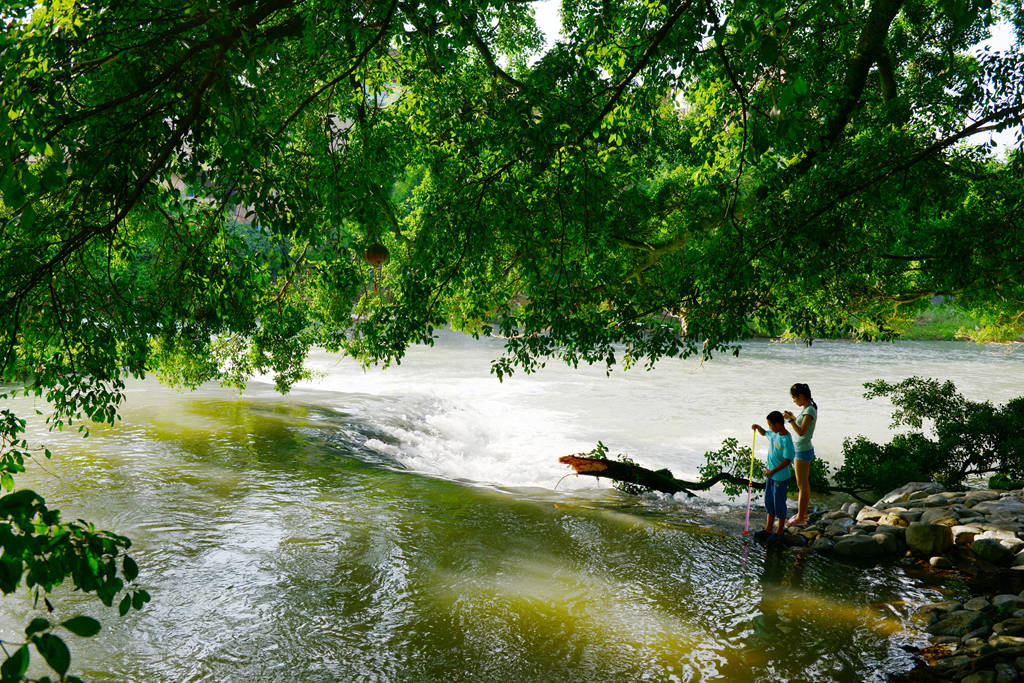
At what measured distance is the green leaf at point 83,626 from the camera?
1.50m

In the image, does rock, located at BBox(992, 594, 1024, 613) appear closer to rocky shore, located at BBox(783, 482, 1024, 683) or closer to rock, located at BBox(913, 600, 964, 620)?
rocky shore, located at BBox(783, 482, 1024, 683)

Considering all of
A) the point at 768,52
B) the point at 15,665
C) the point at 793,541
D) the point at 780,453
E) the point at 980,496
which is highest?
the point at 768,52

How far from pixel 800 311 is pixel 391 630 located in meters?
5.36

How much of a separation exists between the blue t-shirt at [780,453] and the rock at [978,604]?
2.15m

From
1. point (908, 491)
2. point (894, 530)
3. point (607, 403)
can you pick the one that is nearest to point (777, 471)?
point (894, 530)

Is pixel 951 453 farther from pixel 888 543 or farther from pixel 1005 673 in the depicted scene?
pixel 1005 673

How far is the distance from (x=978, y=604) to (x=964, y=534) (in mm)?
1897

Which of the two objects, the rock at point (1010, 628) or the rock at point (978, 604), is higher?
the rock at point (1010, 628)

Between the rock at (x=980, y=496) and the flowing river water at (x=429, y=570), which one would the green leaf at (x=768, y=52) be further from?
the rock at (x=980, y=496)

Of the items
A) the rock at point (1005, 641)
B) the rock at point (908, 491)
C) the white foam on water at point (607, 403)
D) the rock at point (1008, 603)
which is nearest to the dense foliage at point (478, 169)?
the rock at point (908, 491)

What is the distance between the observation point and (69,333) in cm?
567

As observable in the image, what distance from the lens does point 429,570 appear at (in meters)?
7.62

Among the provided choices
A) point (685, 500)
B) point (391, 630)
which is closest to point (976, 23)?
point (685, 500)

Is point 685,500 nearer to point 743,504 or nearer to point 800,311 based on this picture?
point 743,504
